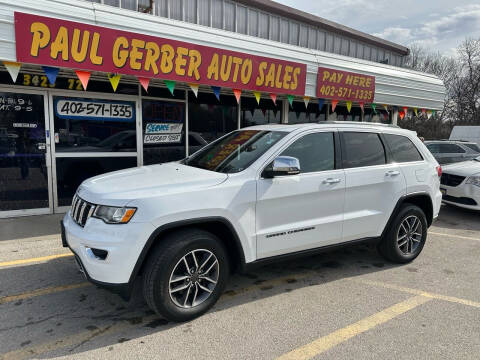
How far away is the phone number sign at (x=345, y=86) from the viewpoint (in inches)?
329

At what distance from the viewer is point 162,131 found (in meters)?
7.76

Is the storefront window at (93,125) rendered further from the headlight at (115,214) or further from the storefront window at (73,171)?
the headlight at (115,214)

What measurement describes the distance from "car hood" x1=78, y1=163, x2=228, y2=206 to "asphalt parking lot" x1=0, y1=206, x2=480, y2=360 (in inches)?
43.0

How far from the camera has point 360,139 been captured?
13.7 feet

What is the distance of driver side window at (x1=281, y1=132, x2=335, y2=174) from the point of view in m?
3.65

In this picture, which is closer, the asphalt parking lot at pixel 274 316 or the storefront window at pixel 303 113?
the asphalt parking lot at pixel 274 316

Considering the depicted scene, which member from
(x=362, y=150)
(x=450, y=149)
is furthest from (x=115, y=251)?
(x=450, y=149)

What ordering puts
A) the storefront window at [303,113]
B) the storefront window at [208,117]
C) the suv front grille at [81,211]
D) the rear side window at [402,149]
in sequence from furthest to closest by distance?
1. the storefront window at [303,113]
2. the storefront window at [208,117]
3. the rear side window at [402,149]
4. the suv front grille at [81,211]

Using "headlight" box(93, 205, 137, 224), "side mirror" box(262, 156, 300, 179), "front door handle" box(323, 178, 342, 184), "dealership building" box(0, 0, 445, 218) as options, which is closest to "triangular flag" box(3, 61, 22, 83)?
"dealership building" box(0, 0, 445, 218)

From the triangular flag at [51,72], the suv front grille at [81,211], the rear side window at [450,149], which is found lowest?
the suv front grille at [81,211]

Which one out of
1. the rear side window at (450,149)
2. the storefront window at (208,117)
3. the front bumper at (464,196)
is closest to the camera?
the front bumper at (464,196)

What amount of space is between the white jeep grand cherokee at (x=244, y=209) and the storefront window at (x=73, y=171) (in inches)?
143

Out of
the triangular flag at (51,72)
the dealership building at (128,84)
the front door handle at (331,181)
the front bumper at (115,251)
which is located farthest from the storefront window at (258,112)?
the front bumper at (115,251)

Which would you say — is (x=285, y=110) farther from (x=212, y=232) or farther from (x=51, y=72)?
(x=212, y=232)
